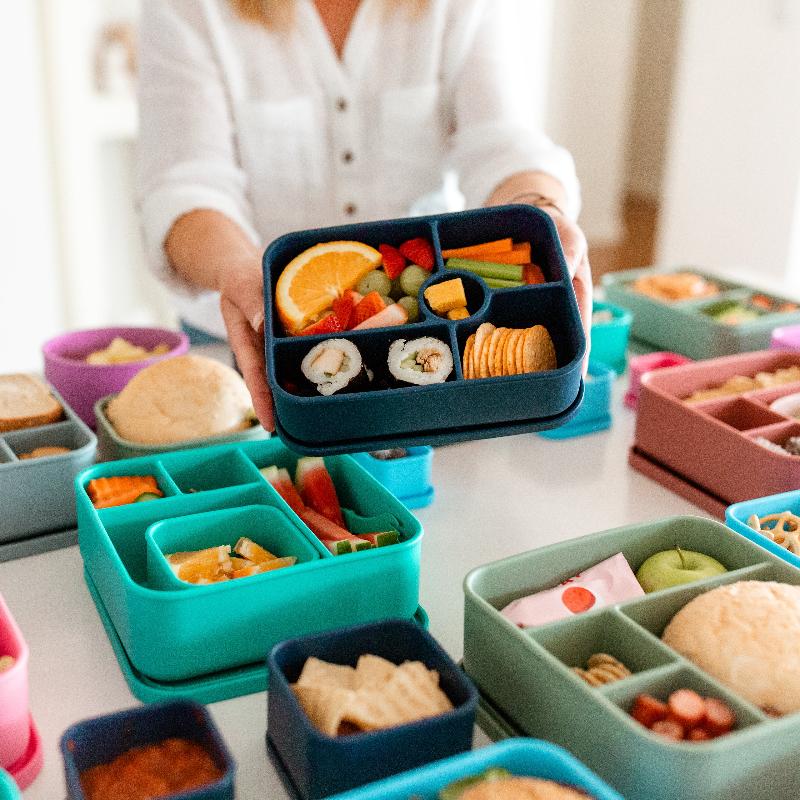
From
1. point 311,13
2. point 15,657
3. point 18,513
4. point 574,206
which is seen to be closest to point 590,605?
point 15,657

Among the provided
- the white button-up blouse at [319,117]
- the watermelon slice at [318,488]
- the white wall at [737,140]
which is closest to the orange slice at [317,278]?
the watermelon slice at [318,488]

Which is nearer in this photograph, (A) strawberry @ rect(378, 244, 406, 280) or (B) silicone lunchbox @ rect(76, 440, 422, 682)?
(B) silicone lunchbox @ rect(76, 440, 422, 682)

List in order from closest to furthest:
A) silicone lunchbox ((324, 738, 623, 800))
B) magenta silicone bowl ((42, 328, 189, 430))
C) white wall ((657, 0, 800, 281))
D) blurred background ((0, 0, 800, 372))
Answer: silicone lunchbox ((324, 738, 623, 800)) < magenta silicone bowl ((42, 328, 189, 430)) < blurred background ((0, 0, 800, 372)) < white wall ((657, 0, 800, 281))

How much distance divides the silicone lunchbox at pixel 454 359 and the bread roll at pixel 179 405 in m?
0.26

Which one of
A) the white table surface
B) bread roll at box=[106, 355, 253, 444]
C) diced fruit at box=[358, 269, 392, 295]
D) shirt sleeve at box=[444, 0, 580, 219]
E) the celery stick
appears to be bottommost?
the white table surface

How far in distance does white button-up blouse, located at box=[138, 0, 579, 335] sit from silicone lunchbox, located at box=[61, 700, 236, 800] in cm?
94

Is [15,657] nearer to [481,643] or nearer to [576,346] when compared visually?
[481,643]

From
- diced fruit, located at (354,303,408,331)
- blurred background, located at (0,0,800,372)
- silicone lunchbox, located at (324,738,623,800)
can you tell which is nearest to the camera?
silicone lunchbox, located at (324,738,623,800)

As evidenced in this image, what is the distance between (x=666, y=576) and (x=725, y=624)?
0.41 ft

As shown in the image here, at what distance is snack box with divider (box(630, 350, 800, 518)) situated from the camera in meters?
1.18

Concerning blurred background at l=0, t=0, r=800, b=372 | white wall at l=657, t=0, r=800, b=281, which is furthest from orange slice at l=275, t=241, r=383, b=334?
white wall at l=657, t=0, r=800, b=281

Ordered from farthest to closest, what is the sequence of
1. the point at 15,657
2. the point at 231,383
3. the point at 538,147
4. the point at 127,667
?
the point at 538,147
the point at 231,383
the point at 127,667
the point at 15,657

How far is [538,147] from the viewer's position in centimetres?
160

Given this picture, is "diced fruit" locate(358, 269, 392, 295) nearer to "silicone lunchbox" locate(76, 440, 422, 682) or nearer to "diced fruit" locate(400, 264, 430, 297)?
"diced fruit" locate(400, 264, 430, 297)
